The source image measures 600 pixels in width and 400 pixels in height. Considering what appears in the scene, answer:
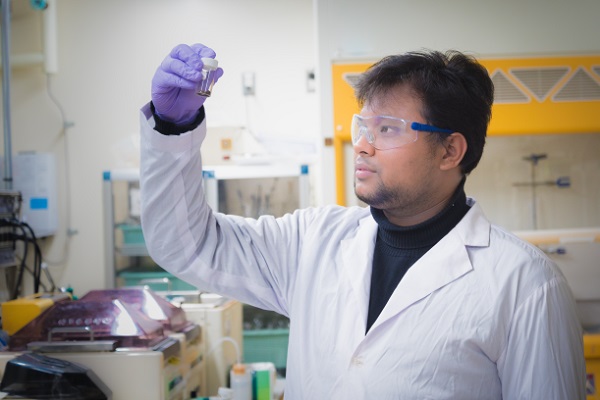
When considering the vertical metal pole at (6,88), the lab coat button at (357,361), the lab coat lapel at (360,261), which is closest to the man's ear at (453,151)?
the lab coat lapel at (360,261)

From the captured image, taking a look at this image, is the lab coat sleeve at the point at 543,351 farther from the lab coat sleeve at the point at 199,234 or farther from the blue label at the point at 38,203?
the blue label at the point at 38,203

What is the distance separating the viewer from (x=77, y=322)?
184 cm

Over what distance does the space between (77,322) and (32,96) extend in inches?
103

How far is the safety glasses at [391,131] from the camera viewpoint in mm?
1212

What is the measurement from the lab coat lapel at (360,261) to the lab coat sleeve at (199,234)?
0.45 ft

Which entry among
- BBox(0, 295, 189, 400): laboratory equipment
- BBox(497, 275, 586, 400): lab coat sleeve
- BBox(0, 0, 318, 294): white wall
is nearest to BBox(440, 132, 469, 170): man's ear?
BBox(497, 275, 586, 400): lab coat sleeve

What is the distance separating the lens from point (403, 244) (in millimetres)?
1250

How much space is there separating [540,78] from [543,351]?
6.05ft

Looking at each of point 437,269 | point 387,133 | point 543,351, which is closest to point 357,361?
point 437,269

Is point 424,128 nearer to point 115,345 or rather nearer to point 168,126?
point 168,126

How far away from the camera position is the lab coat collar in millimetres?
1121

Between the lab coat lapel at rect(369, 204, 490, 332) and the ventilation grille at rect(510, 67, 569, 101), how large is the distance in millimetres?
1575

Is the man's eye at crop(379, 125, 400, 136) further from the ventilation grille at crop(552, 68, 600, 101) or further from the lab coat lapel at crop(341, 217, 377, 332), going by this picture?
the ventilation grille at crop(552, 68, 600, 101)

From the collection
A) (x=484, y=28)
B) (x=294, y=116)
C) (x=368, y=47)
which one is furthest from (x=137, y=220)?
(x=484, y=28)
